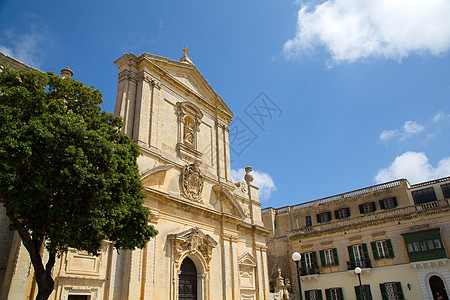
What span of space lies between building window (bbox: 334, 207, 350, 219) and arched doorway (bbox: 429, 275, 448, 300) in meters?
8.93

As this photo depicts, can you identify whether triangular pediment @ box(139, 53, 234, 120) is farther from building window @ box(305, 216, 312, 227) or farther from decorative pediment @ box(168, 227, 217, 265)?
building window @ box(305, 216, 312, 227)

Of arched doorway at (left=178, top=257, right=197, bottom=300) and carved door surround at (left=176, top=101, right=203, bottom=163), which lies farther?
carved door surround at (left=176, top=101, right=203, bottom=163)

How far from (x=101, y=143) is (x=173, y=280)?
8.30 m

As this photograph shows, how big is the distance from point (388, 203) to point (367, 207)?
191 cm

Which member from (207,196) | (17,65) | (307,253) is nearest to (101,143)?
(17,65)

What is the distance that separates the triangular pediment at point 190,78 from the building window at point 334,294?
17682 mm

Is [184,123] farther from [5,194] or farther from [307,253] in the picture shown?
[307,253]

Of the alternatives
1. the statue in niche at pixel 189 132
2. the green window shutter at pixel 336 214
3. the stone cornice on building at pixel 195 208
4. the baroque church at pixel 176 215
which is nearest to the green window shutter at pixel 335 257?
the green window shutter at pixel 336 214

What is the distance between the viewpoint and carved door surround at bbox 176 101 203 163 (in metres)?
19.6

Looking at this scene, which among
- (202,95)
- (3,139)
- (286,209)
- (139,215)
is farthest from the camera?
(286,209)

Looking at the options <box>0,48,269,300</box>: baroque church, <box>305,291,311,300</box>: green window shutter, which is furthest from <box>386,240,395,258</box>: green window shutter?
<box>0,48,269,300</box>: baroque church

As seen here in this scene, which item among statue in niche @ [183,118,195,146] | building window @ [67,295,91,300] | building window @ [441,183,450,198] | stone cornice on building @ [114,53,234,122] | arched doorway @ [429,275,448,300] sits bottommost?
building window @ [67,295,91,300]

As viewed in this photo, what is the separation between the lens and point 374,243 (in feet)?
95.9

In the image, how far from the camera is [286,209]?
124 feet
